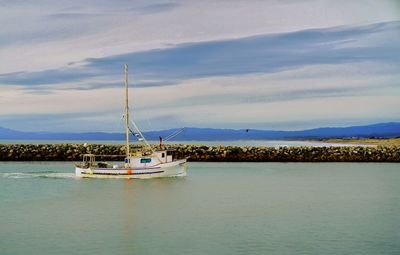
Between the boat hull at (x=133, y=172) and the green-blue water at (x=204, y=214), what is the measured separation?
0.57 metres

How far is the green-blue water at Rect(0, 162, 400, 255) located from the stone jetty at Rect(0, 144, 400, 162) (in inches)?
323

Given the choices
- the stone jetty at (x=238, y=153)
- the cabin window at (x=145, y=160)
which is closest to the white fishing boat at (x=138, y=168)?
the cabin window at (x=145, y=160)

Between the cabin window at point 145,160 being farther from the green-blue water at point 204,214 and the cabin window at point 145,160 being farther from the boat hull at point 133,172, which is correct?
the green-blue water at point 204,214

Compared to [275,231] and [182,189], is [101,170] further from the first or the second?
[275,231]

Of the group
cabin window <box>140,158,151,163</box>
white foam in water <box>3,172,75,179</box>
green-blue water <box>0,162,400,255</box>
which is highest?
cabin window <box>140,158,151,163</box>

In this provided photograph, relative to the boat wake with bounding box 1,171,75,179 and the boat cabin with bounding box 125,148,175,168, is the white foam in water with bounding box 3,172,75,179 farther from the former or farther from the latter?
the boat cabin with bounding box 125,148,175,168

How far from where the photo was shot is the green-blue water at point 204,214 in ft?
42.5

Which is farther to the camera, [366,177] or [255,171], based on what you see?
[255,171]

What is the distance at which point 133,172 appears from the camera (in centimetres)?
2648

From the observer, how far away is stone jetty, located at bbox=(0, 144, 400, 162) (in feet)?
121

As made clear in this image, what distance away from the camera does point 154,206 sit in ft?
61.2

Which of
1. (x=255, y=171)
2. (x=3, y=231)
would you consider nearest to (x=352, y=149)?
(x=255, y=171)

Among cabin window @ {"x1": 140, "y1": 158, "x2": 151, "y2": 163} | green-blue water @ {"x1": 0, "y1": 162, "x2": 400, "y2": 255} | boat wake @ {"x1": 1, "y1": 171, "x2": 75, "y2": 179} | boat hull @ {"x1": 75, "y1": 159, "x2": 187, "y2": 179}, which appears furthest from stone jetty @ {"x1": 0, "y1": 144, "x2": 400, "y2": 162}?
cabin window @ {"x1": 140, "y1": 158, "x2": 151, "y2": 163}

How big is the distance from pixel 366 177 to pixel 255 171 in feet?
17.2
